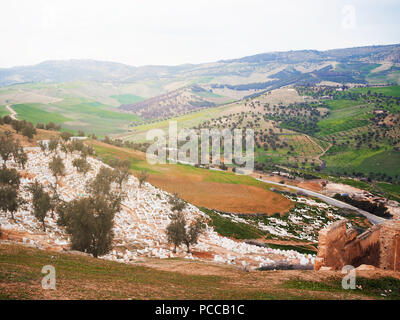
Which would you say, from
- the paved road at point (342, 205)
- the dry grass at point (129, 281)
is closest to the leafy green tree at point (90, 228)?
the dry grass at point (129, 281)

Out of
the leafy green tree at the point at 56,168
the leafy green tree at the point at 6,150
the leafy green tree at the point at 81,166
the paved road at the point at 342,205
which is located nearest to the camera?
the leafy green tree at the point at 56,168

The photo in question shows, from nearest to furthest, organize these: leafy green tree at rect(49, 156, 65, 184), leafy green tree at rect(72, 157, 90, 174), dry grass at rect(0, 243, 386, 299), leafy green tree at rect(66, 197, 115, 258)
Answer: dry grass at rect(0, 243, 386, 299), leafy green tree at rect(66, 197, 115, 258), leafy green tree at rect(49, 156, 65, 184), leafy green tree at rect(72, 157, 90, 174)

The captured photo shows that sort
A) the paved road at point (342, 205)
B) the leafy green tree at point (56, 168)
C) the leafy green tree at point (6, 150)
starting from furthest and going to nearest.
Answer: the paved road at point (342, 205) → the leafy green tree at point (6, 150) → the leafy green tree at point (56, 168)

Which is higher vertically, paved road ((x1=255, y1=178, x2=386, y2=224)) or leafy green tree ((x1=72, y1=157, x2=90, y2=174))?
leafy green tree ((x1=72, y1=157, x2=90, y2=174))

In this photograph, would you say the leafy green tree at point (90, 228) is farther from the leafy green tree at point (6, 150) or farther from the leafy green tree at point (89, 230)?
the leafy green tree at point (6, 150)

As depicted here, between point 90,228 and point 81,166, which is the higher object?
point 81,166

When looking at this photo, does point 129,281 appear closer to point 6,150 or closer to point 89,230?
point 89,230

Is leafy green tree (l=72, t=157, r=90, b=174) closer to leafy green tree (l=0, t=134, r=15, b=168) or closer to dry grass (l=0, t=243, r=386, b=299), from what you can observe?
leafy green tree (l=0, t=134, r=15, b=168)

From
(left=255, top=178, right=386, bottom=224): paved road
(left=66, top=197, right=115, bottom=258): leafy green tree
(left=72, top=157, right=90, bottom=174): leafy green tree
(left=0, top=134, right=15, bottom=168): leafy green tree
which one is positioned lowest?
(left=255, top=178, right=386, bottom=224): paved road

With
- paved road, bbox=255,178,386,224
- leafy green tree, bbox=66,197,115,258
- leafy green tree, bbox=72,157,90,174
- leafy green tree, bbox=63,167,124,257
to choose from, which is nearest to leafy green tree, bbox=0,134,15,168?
leafy green tree, bbox=72,157,90,174

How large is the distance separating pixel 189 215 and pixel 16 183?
2413 centimetres

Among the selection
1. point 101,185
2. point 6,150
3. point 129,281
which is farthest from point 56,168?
point 129,281
